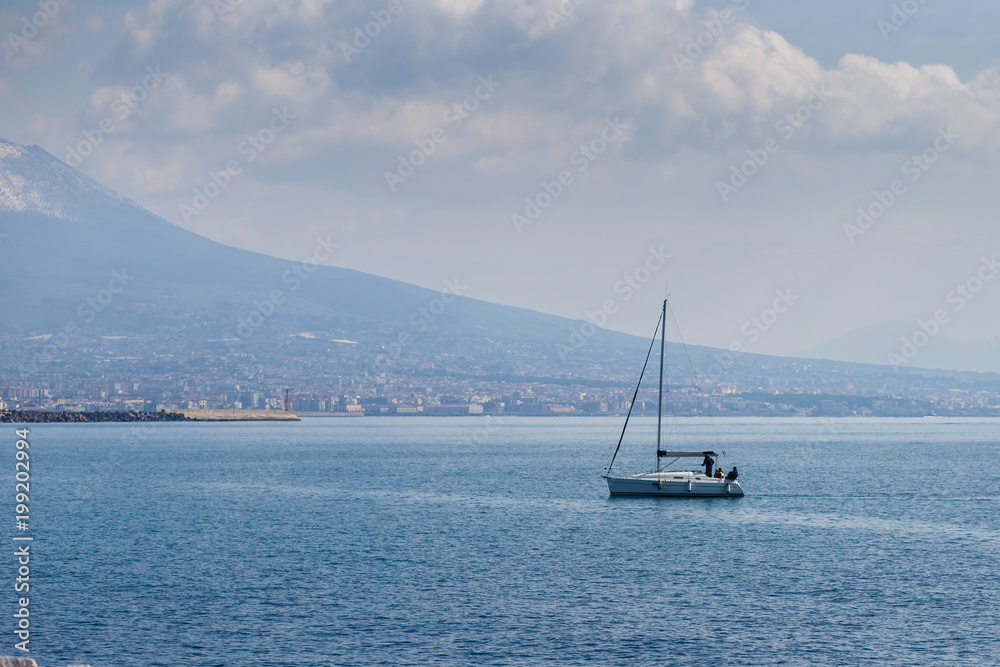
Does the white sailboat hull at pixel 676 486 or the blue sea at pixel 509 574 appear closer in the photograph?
the blue sea at pixel 509 574

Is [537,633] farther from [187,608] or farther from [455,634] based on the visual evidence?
[187,608]

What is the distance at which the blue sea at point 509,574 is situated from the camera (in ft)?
84.4

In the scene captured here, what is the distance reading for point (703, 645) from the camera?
84.7ft

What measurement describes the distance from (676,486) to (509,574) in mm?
24462

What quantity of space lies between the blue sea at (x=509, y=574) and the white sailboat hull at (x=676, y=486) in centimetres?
94

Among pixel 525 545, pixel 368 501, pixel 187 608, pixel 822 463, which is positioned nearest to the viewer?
pixel 187 608

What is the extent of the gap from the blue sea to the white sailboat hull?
3.10 feet

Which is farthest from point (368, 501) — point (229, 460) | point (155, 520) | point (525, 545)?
point (229, 460)

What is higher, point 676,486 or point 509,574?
point 676,486

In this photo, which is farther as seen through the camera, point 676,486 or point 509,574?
point 676,486

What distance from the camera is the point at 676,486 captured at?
57.2 meters

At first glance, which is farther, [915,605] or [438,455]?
[438,455]

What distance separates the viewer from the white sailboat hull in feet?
187

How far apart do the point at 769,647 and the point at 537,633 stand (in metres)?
5.74
